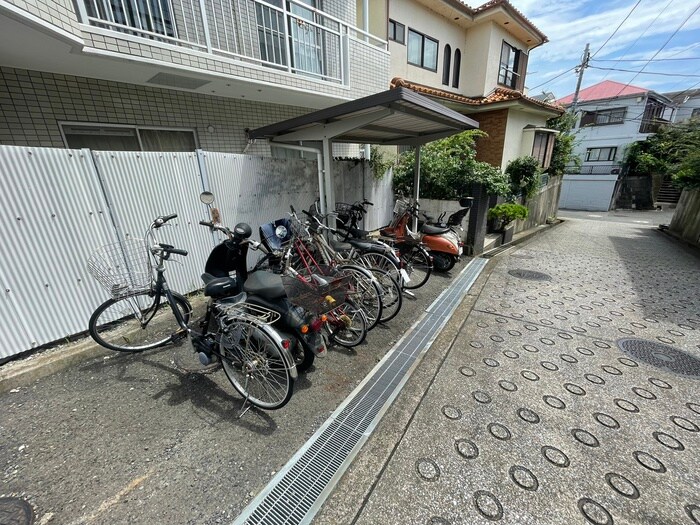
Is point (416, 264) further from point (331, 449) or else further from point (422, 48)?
point (422, 48)

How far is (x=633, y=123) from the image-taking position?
70.8 ft

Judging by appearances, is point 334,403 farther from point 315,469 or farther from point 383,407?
point 315,469

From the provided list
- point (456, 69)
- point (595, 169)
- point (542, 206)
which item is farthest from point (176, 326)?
point (595, 169)

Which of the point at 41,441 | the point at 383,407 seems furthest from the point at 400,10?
the point at 41,441

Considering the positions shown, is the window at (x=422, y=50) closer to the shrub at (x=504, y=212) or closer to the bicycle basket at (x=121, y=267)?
the shrub at (x=504, y=212)

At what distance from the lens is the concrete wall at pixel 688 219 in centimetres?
844

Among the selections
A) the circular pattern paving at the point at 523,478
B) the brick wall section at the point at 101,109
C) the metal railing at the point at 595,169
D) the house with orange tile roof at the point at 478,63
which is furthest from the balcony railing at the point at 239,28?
the metal railing at the point at 595,169

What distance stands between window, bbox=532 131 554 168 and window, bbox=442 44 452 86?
4533mm

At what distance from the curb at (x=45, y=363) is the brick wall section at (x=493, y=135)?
504 inches

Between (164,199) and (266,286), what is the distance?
217 cm

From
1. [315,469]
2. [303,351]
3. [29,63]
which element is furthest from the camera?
[29,63]

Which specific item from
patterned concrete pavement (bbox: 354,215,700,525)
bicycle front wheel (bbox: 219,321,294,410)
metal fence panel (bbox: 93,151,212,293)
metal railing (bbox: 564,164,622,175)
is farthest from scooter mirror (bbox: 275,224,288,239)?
metal railing (bbox: 564,164,622,175)

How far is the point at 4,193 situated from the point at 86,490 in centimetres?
256

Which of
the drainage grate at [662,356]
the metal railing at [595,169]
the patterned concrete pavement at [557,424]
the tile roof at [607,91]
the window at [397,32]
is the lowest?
the drainage grate at [662,356]
